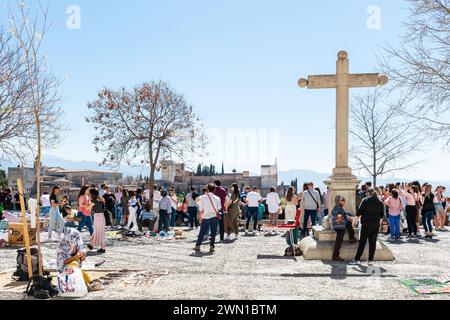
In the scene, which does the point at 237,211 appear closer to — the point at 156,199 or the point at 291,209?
the point at 291,209

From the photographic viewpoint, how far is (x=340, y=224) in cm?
1068

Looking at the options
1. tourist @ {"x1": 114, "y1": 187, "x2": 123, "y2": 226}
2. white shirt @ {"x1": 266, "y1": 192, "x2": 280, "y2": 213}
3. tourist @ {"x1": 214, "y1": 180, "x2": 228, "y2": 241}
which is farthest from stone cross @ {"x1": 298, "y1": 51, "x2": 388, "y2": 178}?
tourist @ {"x1": 114, "y1": 187, "x2": 123, "y2": 226}

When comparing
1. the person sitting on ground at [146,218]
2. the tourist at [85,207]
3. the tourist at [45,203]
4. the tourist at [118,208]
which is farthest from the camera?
the tourist at [118,208]

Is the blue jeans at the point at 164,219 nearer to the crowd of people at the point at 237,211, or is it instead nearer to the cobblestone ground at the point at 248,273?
the crowd of people at the point at 237,211

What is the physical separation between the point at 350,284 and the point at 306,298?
4.67ft

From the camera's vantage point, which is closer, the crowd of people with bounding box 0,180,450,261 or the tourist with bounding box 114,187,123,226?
the crowd of people with bounding box 0,180,450,261

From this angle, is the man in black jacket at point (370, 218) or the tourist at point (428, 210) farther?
the tourist at point (428, 210)

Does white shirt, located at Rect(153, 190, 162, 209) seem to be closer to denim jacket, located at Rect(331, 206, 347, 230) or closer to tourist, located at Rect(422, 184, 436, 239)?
denim jacket, located at Rect(331, 206, 347, 230)

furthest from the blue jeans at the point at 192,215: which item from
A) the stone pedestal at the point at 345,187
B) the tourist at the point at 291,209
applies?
the stone pedestal at the point at 345,187

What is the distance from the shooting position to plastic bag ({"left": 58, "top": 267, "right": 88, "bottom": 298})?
7000mm

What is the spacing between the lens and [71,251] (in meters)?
7.58

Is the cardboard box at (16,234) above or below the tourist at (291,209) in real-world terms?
below

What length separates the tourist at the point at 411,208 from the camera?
1567 cm

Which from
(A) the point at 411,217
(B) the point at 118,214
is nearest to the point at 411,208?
(A) the point at 411,217
